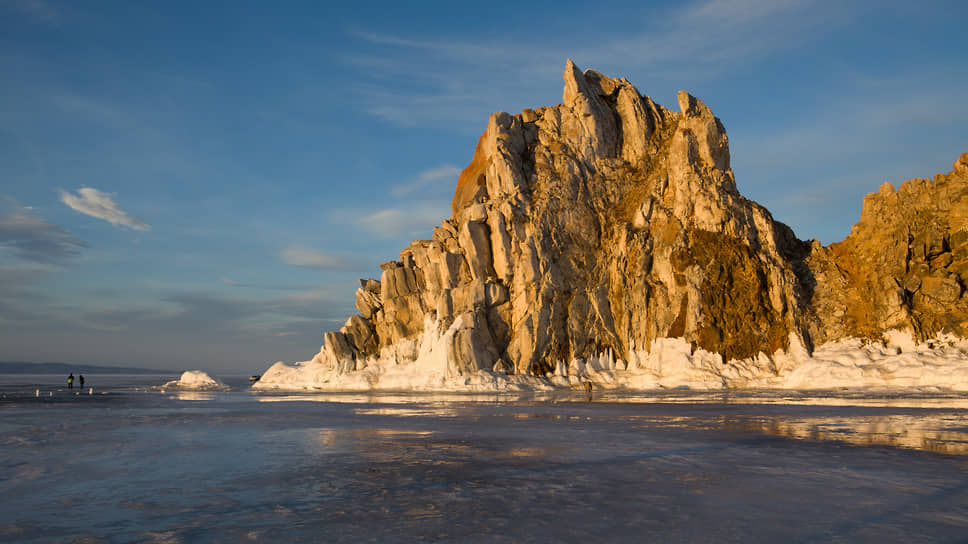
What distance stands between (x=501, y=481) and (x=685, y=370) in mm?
41789

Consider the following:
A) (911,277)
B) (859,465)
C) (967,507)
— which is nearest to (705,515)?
(967,507)

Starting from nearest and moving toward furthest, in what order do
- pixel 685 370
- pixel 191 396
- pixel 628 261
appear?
pixel 685 370
pixel 191 396
pixel 628 261

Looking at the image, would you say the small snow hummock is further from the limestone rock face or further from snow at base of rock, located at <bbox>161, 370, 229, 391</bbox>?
snow at base of rock, located at <bbox>161, 370, 229, 391</bbox>

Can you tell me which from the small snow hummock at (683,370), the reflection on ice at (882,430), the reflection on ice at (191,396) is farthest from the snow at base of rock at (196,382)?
the reflection on ice at (882,430)

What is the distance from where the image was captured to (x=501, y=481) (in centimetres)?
1208

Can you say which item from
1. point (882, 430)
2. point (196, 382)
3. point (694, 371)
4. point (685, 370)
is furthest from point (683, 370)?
point (196, 382)

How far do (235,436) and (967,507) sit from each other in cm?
1875

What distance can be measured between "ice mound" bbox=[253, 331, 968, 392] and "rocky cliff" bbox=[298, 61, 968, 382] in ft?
2.42

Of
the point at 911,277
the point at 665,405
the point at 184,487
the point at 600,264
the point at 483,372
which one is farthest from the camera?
the point at 600,264

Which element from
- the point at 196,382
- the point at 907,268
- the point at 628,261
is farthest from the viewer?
the point at 196,382

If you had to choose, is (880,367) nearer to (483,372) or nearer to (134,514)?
(483,372)

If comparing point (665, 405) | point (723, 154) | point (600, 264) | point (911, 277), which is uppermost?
point (723, 154)

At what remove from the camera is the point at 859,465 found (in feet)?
42.1

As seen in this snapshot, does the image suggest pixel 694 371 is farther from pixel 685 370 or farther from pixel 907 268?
pixel 907 268
